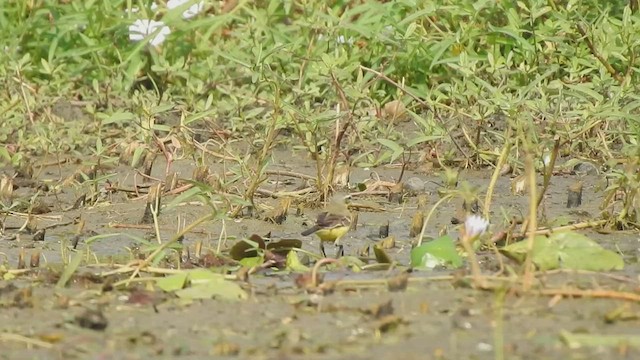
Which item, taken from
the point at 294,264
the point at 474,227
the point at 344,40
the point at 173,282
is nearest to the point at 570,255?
the point at 474,227

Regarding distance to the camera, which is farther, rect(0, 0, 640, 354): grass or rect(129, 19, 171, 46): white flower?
rect(129, 19, 171, 46): white flower

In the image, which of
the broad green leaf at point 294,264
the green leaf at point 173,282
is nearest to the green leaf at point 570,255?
the broad green leaf at point 294,264

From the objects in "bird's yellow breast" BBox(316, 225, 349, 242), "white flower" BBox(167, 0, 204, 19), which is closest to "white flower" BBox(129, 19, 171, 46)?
"white flower" BBox(167, 0, 204, 19)

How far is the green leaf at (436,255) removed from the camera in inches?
137

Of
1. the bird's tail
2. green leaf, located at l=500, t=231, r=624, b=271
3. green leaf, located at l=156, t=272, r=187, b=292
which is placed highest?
green leaf, located at l=500, t=231, r=624, b=271

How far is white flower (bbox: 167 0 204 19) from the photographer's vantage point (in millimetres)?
6792

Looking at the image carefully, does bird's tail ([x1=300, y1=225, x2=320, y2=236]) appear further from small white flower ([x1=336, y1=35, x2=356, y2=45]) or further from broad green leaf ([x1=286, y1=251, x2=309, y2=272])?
small white flower ([x1=336, y1=35, x2=356, y2=45])

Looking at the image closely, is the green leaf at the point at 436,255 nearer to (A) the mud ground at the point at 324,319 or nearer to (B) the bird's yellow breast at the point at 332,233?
(A) the mud ground at the point at 324,319

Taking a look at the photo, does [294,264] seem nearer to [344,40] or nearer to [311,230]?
[311,230]

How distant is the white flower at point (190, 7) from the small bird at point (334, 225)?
2.73 metres

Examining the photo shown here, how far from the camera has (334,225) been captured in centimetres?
409

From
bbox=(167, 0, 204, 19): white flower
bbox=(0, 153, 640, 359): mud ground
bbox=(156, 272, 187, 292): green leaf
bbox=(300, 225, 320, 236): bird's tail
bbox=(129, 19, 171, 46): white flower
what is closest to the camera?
bbox=(0, 153, 640, 359): mud ground

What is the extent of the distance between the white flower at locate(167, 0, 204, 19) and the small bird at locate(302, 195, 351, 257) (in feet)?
8.95

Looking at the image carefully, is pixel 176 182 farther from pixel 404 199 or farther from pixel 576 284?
pixel 576 284
